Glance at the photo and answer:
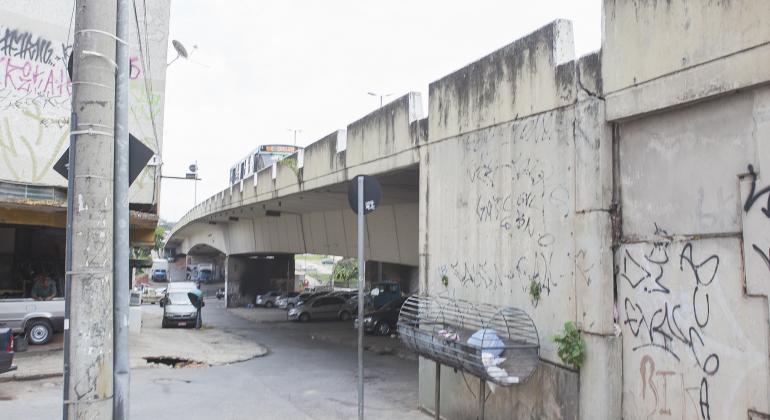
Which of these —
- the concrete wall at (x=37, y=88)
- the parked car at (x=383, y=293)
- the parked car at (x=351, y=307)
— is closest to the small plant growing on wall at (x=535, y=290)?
the concrete wall at (x=37, y=88)

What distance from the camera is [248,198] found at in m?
22.2

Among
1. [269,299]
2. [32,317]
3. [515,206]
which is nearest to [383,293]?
[269,299]

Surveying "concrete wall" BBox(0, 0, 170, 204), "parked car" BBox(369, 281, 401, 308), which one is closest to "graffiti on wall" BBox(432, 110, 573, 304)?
"concrete wall" BBox(0, 0, 170, 204)

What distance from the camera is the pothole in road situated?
15.7 meters

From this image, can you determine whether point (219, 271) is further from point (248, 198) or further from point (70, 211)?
point (70, 211)

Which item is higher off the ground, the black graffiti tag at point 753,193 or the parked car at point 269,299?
the black graffiti tag at point 753,193

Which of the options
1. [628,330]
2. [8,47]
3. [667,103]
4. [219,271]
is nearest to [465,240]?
[628,330]

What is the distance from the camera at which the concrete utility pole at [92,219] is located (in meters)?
4.29

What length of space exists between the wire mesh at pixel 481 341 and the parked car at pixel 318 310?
25.4 metres

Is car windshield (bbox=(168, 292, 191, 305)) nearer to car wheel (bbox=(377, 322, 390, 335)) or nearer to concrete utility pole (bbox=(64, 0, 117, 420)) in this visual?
car wheel (bbox=(377, 322, 390, 335))

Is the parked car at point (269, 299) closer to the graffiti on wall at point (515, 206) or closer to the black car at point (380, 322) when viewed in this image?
the black car at point (380, 322)

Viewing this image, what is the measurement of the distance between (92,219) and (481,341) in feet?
13.2

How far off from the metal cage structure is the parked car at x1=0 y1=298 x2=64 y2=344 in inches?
526

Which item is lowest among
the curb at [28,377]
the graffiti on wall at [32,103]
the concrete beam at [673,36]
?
the curb at [28,377]
